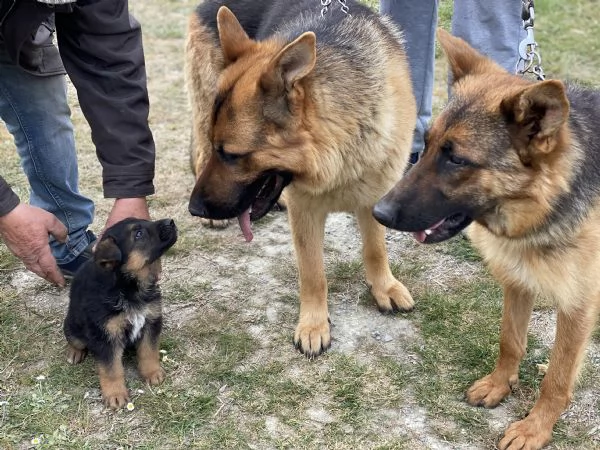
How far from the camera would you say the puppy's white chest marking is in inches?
130

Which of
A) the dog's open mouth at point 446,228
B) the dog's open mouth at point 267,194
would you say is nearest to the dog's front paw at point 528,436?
the dog's open mouth at point 446,228

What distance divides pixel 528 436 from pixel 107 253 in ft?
7.30

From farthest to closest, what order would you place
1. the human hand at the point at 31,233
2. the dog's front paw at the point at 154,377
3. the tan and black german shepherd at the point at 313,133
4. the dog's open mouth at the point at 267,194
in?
the dog's front paw at the point at 154,377 < the dog's open mouth at the point at 267,194 < the human hand at the point at 31,233 < the tan and black german shepherd at the point at 313,133

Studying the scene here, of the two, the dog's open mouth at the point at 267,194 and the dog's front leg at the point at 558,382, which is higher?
the dog's open mouth at the point at 267,194

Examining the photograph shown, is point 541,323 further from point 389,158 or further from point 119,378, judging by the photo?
point 119,378

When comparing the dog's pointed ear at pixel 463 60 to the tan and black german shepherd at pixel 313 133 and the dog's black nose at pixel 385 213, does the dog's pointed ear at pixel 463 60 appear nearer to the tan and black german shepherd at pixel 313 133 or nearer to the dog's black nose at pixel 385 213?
the tan and black german shepherd at pixel 313 133

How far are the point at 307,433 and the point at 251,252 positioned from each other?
1.79 m

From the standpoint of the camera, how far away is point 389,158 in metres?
3.59

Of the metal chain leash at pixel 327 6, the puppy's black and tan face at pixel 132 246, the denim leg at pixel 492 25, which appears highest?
the metal chain leash at pixel 327 6

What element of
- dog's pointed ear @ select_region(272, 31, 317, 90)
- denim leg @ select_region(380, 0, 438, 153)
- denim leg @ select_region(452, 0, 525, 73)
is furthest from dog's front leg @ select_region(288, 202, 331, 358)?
denim leg @ select_region(452, 0, 525, 73)

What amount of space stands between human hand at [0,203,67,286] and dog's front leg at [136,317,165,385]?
0.66 meters

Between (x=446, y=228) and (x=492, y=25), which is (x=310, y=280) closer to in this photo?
(x=446, y=228)

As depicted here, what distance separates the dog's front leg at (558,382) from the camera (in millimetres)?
2898

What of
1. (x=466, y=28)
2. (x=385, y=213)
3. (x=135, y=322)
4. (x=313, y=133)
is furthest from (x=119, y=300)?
(x=466, y=28)
